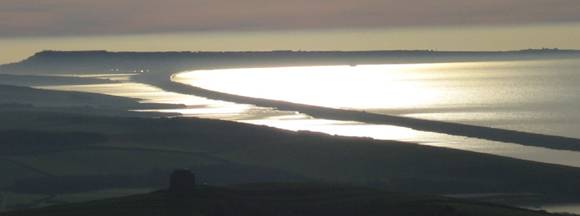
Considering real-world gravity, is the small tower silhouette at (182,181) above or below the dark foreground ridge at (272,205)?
above

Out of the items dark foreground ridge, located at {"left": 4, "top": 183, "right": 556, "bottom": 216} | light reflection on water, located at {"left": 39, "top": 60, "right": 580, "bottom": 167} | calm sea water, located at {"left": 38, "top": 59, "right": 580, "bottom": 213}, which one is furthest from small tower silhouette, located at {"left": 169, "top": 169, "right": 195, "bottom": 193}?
light reflection on water, located at {"left": 39, "top": 60, "right": 580, "bottom": 167}

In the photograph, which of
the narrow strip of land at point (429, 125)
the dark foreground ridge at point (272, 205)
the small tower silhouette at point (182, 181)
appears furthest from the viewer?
the narrow strip of land at point (429, 125)

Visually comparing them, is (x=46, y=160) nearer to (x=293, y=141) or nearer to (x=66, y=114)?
(x=293, y=141)

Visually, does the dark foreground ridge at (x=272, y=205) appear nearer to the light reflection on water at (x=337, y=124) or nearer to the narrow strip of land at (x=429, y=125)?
the light reflection on water at (x=337, y=124)

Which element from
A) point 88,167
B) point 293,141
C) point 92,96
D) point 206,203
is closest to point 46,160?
point 88,167

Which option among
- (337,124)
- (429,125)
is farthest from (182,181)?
(337,124)

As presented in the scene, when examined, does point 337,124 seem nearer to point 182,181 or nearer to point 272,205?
point 272,205

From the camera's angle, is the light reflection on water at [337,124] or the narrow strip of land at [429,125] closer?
the light reflection on water at [337,124]

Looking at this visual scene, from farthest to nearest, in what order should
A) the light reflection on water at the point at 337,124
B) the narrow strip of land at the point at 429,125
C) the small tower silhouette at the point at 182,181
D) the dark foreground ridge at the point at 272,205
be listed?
the narrow strip of land at the point at 429,125 < the light reflection on water at the point at 337,124 < the small tower silhouette at the point at 182,181 < the dark foreground ridge at the point at 272,205

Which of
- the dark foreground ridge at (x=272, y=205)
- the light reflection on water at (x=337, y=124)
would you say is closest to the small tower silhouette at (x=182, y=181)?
the dark foreground ridge at (x=272, y=205)
